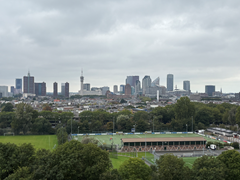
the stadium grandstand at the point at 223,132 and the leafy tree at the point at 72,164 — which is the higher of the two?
the leafy tree at the point at 72,164

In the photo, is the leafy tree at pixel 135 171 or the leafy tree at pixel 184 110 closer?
the leafy tree at pixel 135 171

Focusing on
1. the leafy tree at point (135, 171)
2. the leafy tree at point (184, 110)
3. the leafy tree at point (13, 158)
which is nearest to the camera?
the leafy tree at point (13, 158)

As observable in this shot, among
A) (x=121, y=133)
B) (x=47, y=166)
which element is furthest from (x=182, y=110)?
(x=47, y=166)

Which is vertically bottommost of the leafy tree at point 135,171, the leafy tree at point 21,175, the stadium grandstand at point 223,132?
the stadium grandstand at point 223,132

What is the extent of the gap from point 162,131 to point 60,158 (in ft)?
147

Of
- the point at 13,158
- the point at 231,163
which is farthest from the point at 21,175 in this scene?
the point at 231,163

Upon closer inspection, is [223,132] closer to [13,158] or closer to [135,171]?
[135,171]

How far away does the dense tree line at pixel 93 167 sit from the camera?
18.7 m

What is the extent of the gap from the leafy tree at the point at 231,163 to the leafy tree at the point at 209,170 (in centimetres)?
66

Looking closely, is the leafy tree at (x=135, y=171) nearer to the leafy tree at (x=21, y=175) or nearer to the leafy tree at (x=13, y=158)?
the leafy tree at (x=21, y=175)

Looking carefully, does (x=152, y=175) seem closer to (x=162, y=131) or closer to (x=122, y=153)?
(x=122, y=153)

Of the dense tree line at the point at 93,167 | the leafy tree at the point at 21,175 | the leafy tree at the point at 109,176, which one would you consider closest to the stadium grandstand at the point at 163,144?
the dense tree line at the point at 93,167

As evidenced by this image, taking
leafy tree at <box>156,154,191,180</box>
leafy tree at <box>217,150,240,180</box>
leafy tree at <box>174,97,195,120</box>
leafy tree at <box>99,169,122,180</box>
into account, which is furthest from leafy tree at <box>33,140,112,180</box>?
leafy tree at <box>174,97,195,120</box>

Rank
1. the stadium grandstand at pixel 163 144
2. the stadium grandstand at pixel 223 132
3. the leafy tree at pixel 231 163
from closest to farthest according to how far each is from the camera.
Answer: the leafy tree at pixel 231 163 → the stadium grandstand at pixel 163 144 → the stadium grandstand at pixel 223 132
